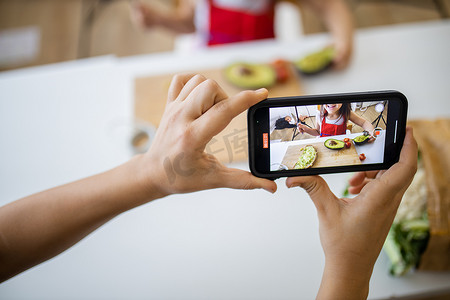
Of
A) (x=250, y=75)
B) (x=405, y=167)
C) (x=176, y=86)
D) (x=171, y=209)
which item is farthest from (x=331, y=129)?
(x=250, y=75)

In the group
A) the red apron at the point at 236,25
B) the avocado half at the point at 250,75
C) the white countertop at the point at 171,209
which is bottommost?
the white countertop at the point at 171,209

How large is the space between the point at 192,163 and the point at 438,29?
3.48 feet

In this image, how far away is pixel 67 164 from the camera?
3.00ft

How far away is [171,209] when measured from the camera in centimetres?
80

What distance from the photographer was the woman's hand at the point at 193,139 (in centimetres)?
45

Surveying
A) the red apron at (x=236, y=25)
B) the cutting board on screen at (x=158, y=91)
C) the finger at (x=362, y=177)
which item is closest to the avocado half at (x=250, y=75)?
the cutting board on screen at (x=158, y=91)

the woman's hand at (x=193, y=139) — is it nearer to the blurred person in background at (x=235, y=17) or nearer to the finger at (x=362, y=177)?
the finger at (x=362, y=177)

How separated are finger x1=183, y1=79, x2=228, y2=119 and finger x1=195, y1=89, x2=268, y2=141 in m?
0.01

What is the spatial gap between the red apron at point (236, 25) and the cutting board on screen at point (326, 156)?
35.3 inches

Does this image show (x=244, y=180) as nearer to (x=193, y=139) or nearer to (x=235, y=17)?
(x=193, y=139)

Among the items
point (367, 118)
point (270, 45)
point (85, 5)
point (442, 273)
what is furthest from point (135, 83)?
point (85, 5)

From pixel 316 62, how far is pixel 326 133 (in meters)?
0.63

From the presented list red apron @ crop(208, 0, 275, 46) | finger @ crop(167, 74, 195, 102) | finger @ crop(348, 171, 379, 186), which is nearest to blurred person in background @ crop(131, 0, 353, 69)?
red apron @ crop(208, 0, 275, 46)

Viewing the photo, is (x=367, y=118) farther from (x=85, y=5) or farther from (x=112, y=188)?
(x=85, y=5)
